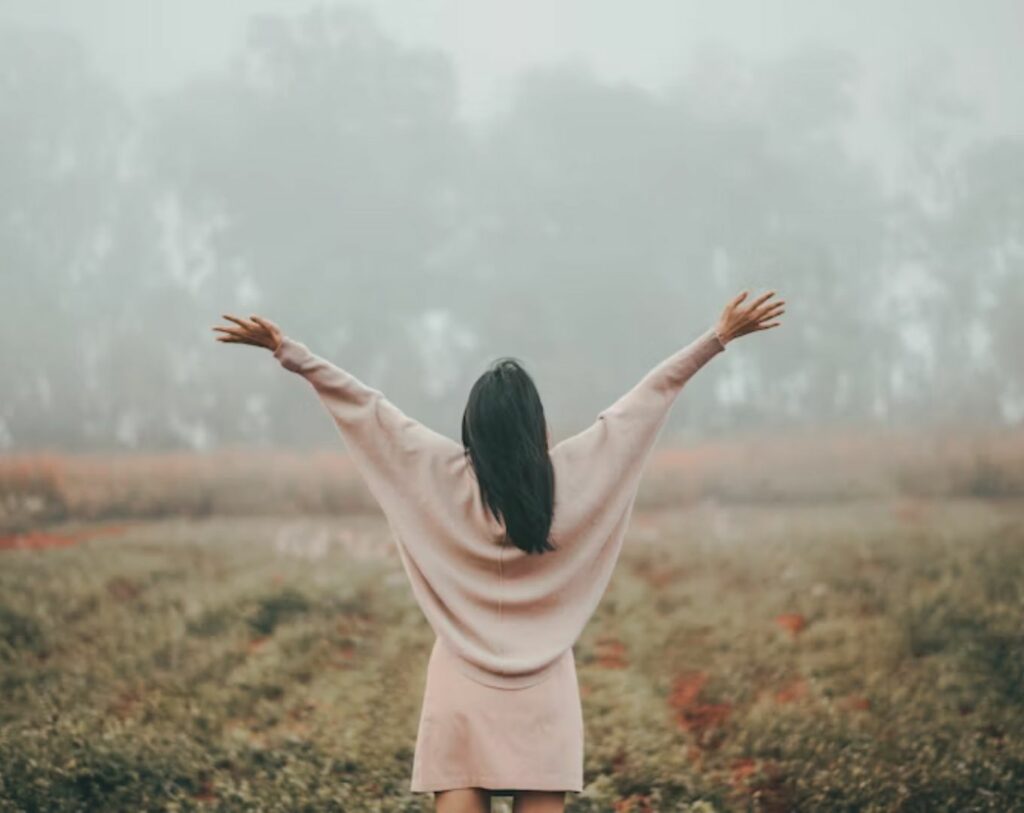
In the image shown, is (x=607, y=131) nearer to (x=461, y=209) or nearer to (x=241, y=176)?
(x=461, y=209)

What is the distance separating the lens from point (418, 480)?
2344mm

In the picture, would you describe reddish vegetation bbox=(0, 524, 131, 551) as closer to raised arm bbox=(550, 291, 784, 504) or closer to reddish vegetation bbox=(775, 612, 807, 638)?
reddish vegetation bbox=(775, 612, 807, 638)

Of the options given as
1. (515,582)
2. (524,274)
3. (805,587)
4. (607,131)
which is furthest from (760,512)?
(515,582)


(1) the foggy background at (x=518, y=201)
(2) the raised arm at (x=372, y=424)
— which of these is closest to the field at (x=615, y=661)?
(1) the foggy background at (x=518, y=201)

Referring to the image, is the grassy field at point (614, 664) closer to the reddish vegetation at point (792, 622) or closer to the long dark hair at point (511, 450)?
the reddish vegetation at point (792, 622)

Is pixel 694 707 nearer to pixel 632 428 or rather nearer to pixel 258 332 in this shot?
pixel 632 428

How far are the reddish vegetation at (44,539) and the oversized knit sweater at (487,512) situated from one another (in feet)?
14.3

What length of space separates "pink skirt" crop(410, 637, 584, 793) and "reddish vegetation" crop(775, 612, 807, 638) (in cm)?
398

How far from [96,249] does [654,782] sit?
13.4 ft

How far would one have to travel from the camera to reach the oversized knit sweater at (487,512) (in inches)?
91.1

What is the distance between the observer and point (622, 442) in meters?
2.35

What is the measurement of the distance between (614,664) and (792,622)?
0.90 metres

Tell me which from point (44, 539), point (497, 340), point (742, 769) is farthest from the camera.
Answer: point (497, 340)

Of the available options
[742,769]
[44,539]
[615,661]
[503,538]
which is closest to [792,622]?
[615,661]
